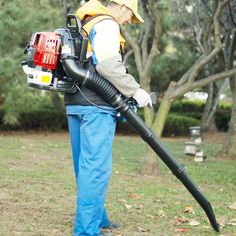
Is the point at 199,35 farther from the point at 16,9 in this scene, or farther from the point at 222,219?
the point at 222,219

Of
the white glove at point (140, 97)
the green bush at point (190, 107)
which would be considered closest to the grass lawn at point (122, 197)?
the white glove at point (140, 97)

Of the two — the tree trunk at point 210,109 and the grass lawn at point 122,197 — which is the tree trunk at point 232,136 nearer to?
the grass lawn at point 122,197

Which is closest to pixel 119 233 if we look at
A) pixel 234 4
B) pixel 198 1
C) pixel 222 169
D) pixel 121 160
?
pixel 222 169

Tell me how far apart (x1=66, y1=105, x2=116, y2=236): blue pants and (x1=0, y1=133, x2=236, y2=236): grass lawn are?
1.68 ft

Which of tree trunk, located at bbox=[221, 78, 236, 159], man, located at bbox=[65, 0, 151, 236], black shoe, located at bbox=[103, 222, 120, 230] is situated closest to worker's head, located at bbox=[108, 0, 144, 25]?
man, located at bbox=[65, 0, 151, 236]

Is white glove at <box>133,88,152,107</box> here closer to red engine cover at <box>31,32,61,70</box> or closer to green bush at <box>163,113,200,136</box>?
red engine cover at <box>31,32,61,70</box>

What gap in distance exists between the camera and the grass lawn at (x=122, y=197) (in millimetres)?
5109

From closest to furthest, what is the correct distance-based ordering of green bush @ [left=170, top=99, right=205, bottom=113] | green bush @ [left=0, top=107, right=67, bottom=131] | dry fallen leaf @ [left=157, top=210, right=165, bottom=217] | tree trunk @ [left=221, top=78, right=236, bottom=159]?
dry fallen leaf @ [left=157, top=210, right=165, bottom=217] → tree trunk @ [left=221, top=78, right=236, bottom=159] → green bush @ [left=0, top=107, right=67, bottom=131] → green bush @ [left=170, top=99, right=205, bottom=113]

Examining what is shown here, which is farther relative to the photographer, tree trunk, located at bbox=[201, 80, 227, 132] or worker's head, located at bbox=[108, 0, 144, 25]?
tree trunk, located at bbox=[201, 80, 227, 132]

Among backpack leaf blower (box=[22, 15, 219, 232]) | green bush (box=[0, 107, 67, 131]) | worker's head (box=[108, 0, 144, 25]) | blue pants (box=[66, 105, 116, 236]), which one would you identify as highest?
worker's head (box=[108, 0, 144, 25])

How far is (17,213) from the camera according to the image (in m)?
5.43

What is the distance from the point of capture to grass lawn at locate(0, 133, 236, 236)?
201 inches

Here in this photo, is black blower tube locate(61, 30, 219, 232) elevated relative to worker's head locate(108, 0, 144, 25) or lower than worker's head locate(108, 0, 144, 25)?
lower

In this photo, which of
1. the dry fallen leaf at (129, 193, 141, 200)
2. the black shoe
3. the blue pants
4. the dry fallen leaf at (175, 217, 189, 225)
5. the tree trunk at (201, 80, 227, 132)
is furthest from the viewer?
the tree trunk at (201, 80, 227, 132)
